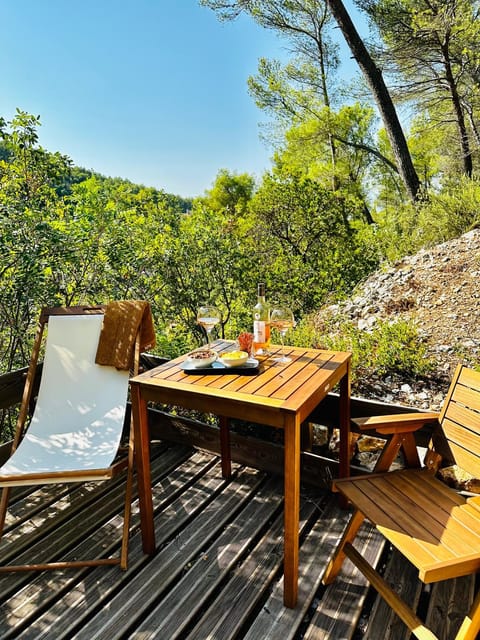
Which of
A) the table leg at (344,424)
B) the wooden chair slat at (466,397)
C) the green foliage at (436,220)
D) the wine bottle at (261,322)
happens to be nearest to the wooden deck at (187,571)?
the table leg at (344,424)

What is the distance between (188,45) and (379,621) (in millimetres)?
7267

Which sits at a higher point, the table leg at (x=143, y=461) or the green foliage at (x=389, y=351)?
the green foliage at (x=389, y=351)

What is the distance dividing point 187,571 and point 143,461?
0.49m

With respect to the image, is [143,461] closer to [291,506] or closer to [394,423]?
[291,506]

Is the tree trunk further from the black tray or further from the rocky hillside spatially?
the black tray

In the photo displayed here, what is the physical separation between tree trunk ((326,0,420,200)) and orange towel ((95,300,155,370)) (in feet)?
18.2

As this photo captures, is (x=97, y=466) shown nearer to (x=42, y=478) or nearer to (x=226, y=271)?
(x=42, y=478)

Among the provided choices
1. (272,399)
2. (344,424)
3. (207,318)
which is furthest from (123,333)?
(344,424)

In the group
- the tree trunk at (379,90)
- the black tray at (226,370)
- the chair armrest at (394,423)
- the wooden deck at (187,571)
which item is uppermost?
the tree trunk at (379,90)

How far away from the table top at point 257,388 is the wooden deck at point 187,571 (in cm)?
70

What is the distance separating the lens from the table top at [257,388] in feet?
4.72

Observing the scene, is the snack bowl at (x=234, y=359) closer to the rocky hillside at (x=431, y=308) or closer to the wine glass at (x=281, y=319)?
the wine glass at (x=281, y=319)

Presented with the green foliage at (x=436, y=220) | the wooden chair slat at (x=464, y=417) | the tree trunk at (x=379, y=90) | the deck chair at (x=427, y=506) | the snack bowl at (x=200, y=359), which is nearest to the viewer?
the deck chair at (x=427, y=506)

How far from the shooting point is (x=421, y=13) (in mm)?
6879
